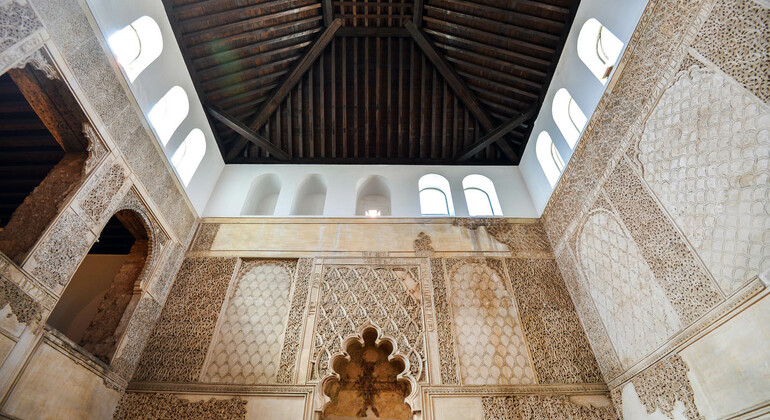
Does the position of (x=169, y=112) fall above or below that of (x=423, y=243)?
above

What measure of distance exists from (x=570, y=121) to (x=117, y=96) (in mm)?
5540

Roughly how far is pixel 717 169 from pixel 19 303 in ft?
18.2

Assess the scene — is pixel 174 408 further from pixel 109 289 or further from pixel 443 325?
pixel 443 325

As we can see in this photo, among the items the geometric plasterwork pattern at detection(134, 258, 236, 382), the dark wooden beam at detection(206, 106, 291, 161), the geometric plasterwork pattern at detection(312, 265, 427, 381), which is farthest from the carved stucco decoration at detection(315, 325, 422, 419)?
the dark wooden beam at detection(206, 106, 291, 161)

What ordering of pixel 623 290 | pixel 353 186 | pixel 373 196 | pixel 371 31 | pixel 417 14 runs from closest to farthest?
pixel 623 290 → pixel 417 14 → pixel 371 31 → pixel 353 186 → pixel 373 196

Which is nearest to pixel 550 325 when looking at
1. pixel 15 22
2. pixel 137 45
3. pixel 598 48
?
pixel 598 48

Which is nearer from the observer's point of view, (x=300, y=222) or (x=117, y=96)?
(x=117, y=96)

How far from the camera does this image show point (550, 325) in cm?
450

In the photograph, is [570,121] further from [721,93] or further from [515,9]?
[721,93]

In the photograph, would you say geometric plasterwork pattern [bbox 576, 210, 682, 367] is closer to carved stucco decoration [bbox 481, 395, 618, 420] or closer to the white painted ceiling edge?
carved stucco decoration [bbox 481, 395, 618, 420]

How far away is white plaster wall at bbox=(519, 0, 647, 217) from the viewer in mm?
3699

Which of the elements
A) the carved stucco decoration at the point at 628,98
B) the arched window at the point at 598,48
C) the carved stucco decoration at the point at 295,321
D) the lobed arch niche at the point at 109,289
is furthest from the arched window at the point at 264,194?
the arched window at the point at 598,48

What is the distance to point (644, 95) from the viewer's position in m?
3.46

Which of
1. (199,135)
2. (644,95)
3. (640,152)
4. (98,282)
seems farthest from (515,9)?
(98,282)
